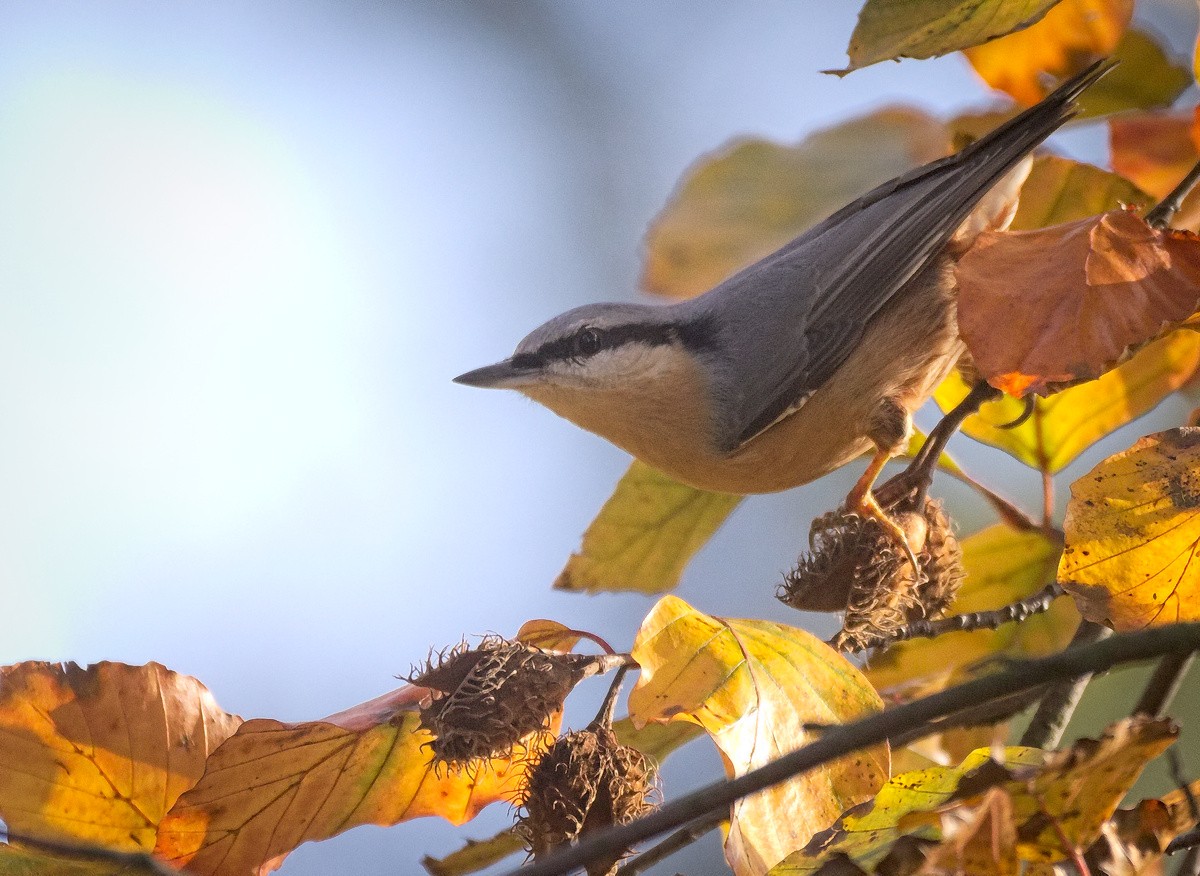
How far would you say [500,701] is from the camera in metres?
1.63

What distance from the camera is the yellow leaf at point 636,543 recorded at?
2193mm

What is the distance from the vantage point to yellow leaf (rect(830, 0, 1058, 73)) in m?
1.46

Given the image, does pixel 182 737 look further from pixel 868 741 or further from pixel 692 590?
pixel 692 590

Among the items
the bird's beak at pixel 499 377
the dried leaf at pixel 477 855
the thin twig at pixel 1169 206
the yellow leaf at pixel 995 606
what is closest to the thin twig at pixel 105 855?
the dried leaf at pixel 477 855

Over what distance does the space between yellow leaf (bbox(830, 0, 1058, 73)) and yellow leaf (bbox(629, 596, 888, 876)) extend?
0.76 meters

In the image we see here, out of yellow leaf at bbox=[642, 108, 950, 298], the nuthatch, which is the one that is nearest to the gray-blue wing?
the nuthatch

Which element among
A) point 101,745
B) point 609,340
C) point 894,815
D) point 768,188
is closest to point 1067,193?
point 768,188

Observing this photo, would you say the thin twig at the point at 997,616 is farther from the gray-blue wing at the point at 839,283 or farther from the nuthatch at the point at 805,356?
the gray-blue wing at the point at 839,283

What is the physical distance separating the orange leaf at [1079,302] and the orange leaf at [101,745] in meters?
1.15

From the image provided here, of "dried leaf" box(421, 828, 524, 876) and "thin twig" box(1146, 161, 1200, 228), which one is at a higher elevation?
"thin twig" box(1146, 161, 1200, 228)

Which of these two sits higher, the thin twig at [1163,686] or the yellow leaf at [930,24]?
the yellow leaf at [930,24]

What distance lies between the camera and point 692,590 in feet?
24.1

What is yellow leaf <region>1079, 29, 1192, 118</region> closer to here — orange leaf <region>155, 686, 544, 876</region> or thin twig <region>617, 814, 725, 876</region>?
thin twig <region>617, 814, 725, 876</region>

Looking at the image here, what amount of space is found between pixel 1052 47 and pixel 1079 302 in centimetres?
77
